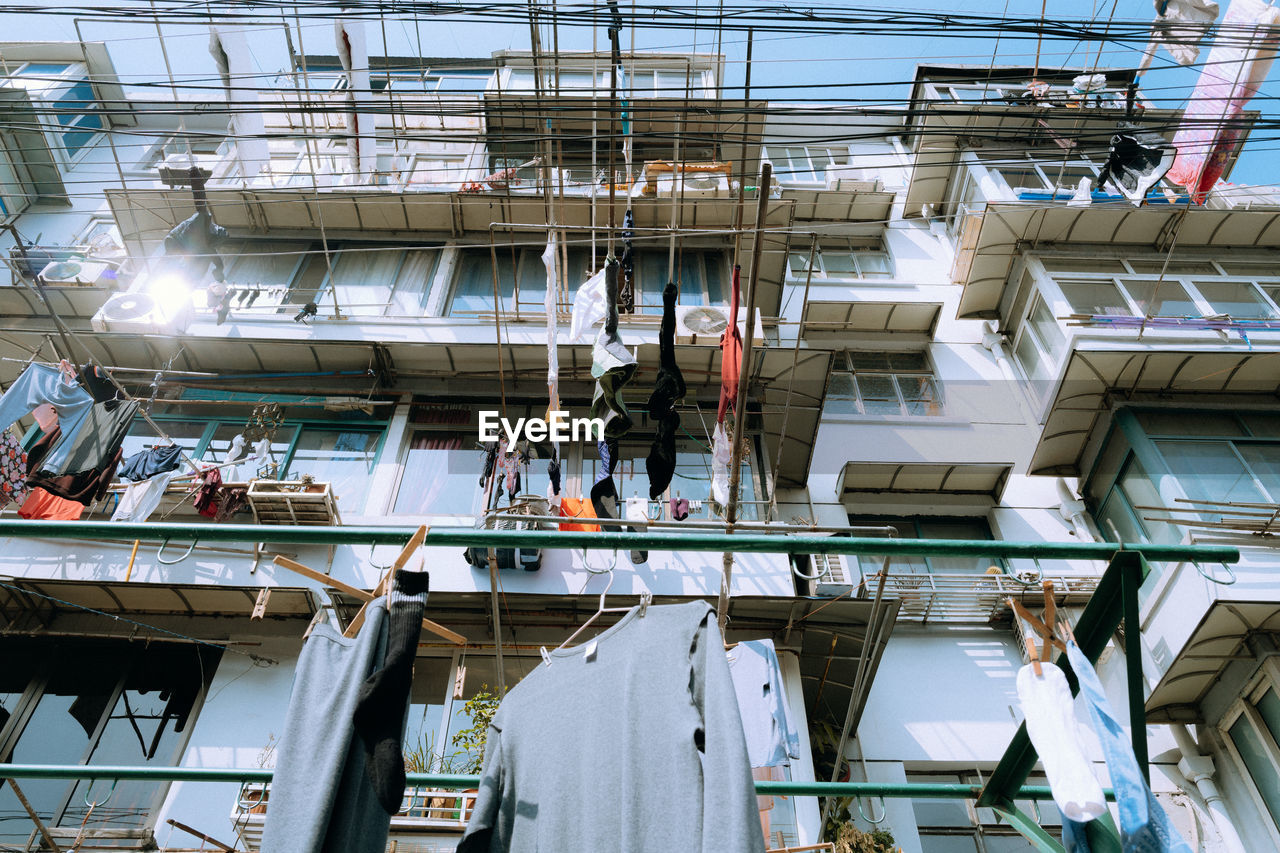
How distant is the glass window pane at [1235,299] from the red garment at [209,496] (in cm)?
1639

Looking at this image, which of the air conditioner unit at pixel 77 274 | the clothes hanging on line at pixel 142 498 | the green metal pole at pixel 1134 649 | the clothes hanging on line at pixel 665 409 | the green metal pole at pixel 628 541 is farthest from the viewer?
the air conditioner unit at pixel 77 274

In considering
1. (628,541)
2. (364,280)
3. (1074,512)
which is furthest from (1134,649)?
(364,280)

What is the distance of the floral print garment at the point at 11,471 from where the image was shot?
34.9 feet

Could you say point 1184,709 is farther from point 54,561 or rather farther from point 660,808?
point 54,561

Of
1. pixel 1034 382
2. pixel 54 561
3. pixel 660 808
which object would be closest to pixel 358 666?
pixel 660 808

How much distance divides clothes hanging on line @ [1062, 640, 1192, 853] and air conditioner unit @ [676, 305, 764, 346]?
33.0 feet

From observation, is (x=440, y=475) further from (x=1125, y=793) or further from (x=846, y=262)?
(x=846, y=262)

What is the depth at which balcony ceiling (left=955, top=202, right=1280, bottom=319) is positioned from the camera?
624 inches

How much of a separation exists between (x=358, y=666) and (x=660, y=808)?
3.75ft

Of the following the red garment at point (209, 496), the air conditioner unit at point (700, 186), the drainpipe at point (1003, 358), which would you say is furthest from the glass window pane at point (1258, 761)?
the red garment at point (209, 496)

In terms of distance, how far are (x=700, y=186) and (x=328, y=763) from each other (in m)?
14.1

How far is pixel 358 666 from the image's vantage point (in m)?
2.94

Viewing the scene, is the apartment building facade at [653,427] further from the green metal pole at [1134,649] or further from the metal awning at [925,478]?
the green metal pole at [1134,649]

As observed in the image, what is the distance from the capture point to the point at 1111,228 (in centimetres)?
1603
